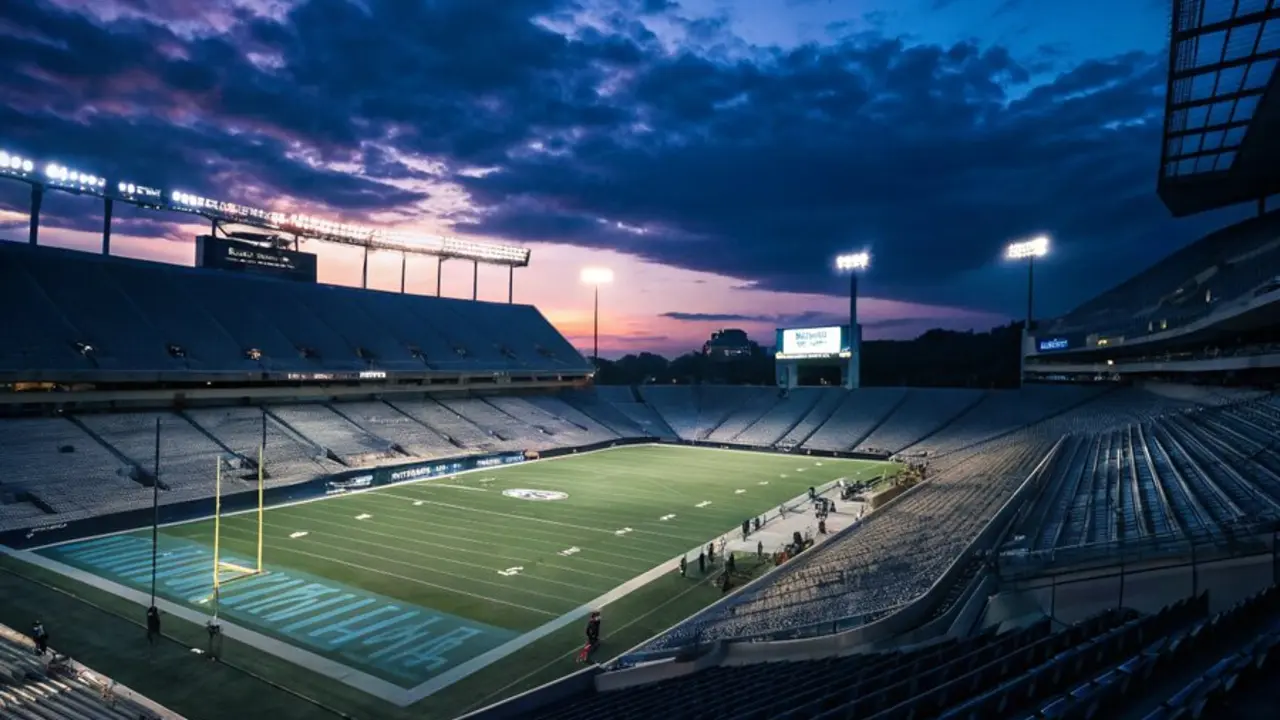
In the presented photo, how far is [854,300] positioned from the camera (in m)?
55.2

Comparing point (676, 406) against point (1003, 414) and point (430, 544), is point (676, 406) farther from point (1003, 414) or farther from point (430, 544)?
point (430, 544)

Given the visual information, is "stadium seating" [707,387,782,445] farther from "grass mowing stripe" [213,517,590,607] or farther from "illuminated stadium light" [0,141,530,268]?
"grass mowing stripe" [213,517,590,607]

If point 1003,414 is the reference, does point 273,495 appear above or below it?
below

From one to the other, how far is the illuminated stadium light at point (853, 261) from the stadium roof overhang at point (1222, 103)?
2243cm

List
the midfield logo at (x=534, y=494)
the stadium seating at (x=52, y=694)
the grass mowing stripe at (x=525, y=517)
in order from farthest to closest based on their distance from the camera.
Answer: the midfield logo at (x=534, y=494)
the grass mowing stripe at (x=525, y=517)
the stadium seating at (x=52, y=694)

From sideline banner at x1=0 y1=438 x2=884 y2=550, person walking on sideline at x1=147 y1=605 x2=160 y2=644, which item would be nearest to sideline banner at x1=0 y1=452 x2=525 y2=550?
sideline banner at x1=0 y1=438 x2=884 y2=550

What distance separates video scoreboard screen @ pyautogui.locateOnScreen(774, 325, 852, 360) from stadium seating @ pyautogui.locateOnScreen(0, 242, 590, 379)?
19033 millimetres

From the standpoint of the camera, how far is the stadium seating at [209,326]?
3106 centimetres

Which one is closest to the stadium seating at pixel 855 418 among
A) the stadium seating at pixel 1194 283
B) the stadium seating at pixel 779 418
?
the stadium seating at pixel 779 418

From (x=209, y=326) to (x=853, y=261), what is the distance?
1726 inches

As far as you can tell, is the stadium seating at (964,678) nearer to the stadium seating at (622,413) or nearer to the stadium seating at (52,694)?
the stadium seating at (52,694)

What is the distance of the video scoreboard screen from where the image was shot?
2057 inches

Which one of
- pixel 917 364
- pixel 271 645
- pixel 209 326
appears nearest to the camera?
pixel 271 645

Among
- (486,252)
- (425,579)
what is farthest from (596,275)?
(425,579)
